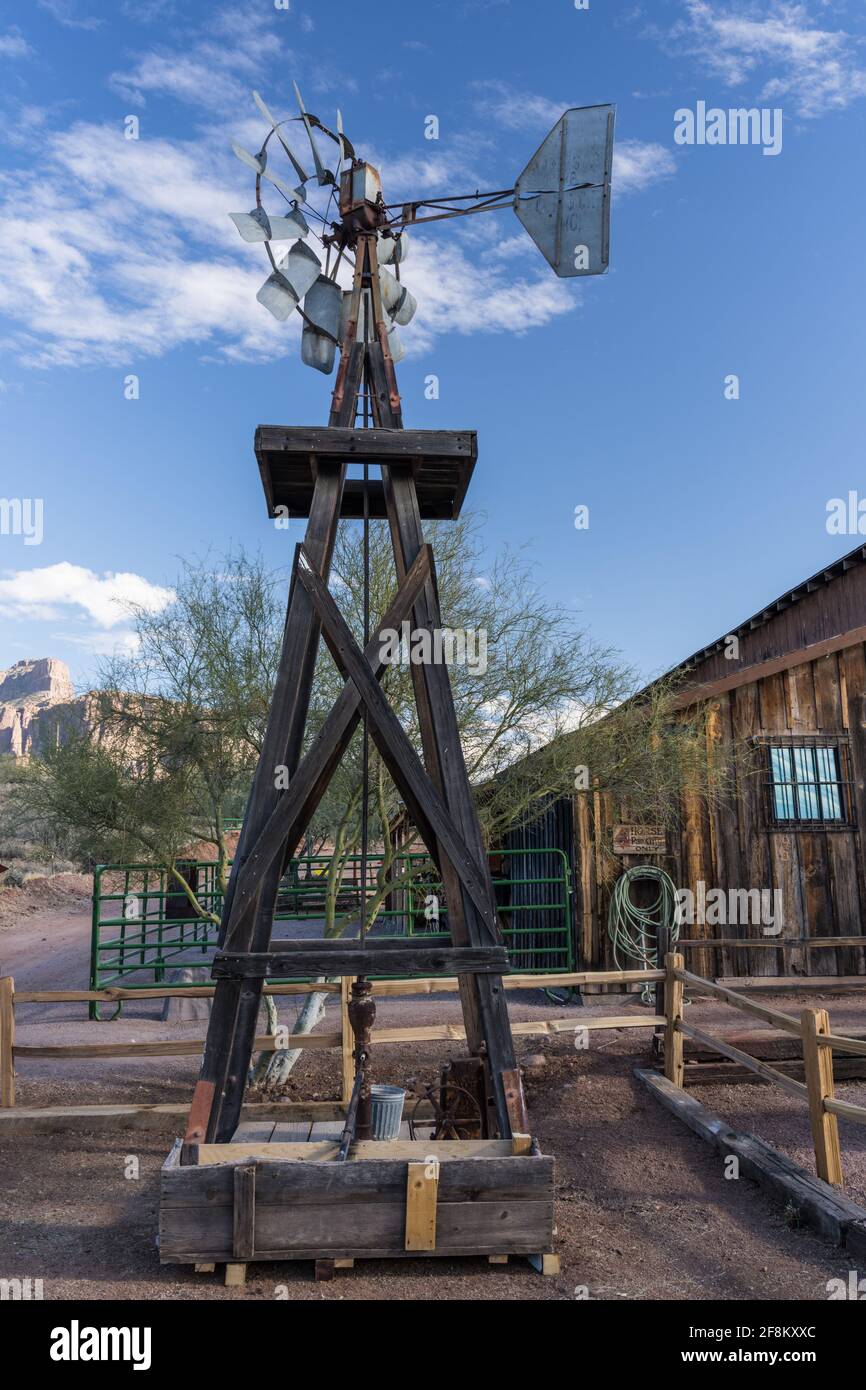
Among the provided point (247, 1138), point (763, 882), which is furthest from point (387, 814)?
point (763, 882)

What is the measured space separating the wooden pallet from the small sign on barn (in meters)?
7.47

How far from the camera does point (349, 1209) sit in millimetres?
4074

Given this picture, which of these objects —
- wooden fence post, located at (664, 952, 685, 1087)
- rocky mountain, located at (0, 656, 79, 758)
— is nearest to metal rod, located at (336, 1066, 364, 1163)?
wooden fence post, located at (664, 952, 685, 1087)

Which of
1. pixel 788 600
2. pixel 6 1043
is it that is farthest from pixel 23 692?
pixel 6 1043

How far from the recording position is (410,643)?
487cm

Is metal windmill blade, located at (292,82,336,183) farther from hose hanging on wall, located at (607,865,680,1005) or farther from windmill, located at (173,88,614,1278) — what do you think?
hose hanging on wall, located at (607,865,680,1005)

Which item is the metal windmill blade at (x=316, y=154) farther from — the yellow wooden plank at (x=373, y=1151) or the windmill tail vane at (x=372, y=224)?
the yellow wooden plank at (x=373, y=1151)

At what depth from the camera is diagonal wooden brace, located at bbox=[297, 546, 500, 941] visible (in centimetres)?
457

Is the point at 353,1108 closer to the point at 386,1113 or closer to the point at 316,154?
the point at 386,1113

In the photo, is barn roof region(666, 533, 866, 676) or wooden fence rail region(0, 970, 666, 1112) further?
barn roof region(666, 533, 866, 676)

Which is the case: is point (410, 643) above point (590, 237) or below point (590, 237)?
below

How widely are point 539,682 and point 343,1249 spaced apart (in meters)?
6.36

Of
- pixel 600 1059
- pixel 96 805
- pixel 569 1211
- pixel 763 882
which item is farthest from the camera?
pixel 763 882

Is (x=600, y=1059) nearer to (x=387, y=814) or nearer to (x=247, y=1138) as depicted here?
(x=387, y=814)
